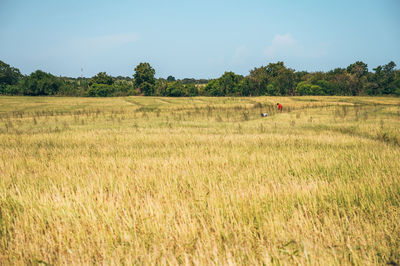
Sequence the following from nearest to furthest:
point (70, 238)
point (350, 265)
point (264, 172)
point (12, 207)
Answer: point (350, 265) → point (70, 238) → point (12, 207) → point (264, 172)

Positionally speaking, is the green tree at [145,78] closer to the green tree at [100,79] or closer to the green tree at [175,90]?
the green tree at [175,90]

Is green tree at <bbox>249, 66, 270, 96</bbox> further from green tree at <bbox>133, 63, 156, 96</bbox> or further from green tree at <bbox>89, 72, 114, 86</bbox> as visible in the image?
green tree at <bbox>89, 72, 114, 86</bbox>

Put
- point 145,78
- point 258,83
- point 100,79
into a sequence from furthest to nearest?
1. point 100,79
2. point 145,78
3. point 258,83

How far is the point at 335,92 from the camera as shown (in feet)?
328

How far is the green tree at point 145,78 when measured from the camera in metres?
106

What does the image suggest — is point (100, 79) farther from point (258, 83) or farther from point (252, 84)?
point (258, 83)

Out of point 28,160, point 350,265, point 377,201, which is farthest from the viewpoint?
point 28,160

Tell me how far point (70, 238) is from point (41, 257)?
29cm

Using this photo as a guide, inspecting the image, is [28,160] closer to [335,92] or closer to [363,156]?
[363,156]

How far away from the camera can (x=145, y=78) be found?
352 ft

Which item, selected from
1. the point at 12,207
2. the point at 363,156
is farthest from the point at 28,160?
the point at 363,156

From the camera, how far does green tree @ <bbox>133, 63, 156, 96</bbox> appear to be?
106 m

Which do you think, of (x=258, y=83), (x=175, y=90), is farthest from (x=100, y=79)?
(x=258, y=83)

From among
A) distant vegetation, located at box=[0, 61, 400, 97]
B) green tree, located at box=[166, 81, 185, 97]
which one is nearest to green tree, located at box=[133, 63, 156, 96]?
distant vegetation, located at box=[0, 61, 400, 97]
